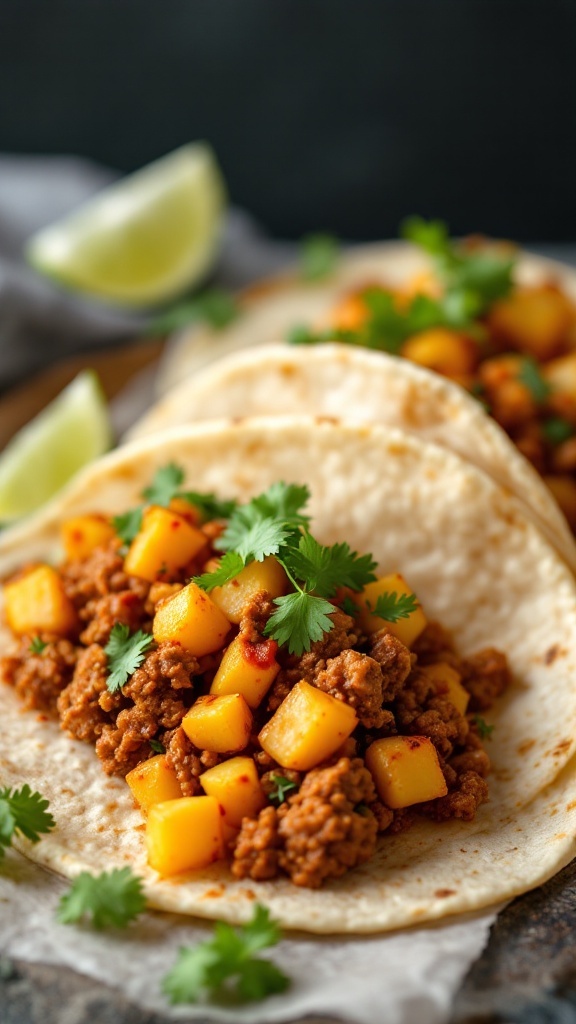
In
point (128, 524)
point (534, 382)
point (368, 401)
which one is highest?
point (128, 524)

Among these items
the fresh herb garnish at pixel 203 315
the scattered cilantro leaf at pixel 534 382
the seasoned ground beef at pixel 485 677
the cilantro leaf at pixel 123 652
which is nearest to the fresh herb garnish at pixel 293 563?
the cilantro leaf at pixel 123 652

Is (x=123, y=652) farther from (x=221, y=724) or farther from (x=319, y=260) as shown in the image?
(x=319, y=260)

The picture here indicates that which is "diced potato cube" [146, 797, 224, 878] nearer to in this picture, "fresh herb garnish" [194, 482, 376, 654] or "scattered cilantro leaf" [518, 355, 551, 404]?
"fresh herb garnish" [194, 482, 376, 654]

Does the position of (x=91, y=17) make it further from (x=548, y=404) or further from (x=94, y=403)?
(x=548, y=404)

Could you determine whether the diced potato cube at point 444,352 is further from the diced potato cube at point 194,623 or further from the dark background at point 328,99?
the dark background at point 328,99

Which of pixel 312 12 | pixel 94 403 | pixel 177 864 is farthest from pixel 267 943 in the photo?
pixel 312 12


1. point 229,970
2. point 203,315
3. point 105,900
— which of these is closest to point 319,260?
point 203,315
